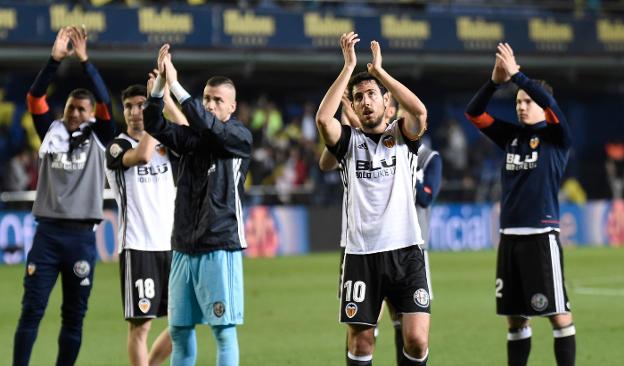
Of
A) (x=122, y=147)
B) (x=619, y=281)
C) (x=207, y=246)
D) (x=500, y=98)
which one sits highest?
(x=500, y=98)

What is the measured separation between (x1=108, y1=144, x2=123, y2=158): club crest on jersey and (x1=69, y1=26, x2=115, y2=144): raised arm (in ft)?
1.76

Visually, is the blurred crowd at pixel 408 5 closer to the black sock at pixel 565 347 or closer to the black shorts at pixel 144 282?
the black shorts at pixel 144 282

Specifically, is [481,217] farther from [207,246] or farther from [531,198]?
[207,246]

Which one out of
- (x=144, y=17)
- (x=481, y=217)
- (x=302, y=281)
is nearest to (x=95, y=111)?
(x=302, y=281)

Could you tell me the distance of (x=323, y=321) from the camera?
14031 millimetres

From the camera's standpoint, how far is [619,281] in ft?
62.8

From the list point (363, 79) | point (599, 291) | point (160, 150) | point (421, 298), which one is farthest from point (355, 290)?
point (599, 291)

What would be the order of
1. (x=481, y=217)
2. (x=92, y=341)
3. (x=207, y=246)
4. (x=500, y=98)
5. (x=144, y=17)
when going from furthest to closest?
1. (x=500, y=98)
2. (x=481, y=217)
3. (x=144, y=17)
4. (x=92, y=341)
5. (x=207, y=246)

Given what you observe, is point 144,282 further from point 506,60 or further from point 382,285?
point 506,60

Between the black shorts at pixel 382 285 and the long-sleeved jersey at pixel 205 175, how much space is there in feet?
2.64

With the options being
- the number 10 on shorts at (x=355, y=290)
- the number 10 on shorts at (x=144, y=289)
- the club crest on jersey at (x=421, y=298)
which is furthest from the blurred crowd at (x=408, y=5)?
the club crest on jersey at (x=421, y=298)

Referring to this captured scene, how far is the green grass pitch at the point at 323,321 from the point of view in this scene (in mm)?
11047

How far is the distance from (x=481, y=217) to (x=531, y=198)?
19.4m

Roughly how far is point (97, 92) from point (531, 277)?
11.9 feet
